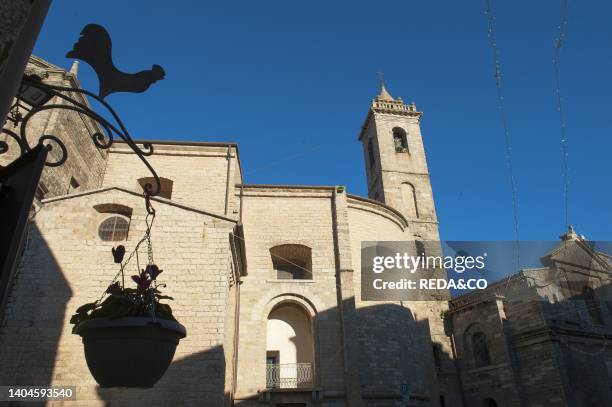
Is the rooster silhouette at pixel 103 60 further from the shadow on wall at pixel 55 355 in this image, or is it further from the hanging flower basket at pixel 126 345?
the shadow on wall at pixel 55 355

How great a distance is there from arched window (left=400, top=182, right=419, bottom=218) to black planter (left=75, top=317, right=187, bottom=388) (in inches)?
926

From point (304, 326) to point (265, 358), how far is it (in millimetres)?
1992

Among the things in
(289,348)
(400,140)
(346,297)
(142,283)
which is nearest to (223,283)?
(142,283)

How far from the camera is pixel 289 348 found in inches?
576

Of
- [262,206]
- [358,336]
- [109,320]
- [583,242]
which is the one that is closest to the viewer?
[109,320]

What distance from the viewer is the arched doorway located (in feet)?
45.4

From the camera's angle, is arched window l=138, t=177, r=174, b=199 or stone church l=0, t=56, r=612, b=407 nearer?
stone church l=0, t=56, r=612, b=407

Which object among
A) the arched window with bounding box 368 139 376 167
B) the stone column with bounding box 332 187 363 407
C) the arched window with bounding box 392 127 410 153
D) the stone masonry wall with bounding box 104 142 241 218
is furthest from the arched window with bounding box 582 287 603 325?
the stone masonry wall with bounding box 104 142 241 218

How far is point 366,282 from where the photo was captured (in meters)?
15.5

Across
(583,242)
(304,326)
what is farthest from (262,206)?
(583,242)

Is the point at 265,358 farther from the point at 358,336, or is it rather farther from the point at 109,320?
the point at 109,320

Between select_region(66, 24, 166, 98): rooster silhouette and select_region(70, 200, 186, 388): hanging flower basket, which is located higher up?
select_region(66, 24, 166, 98): rooster silhouette

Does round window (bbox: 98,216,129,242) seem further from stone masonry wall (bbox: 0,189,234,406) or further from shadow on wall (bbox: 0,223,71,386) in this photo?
shadow on wall (bbox: 0,223,71,386)

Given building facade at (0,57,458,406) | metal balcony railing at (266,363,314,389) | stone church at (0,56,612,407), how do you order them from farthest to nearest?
metal balcony railing at (266,363,314,389)
stone church at (0,56,612,407)
building facade at (0,57,458,406)
